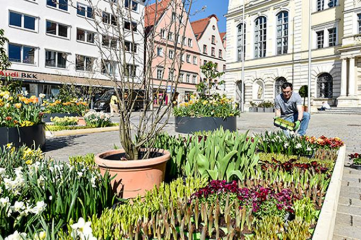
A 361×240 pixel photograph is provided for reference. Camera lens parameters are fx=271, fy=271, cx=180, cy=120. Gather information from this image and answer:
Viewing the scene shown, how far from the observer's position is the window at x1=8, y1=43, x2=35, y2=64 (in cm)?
2592

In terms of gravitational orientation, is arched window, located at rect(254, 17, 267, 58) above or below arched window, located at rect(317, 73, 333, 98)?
above

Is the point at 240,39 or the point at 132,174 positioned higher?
the point at 240,39

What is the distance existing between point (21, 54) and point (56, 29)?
4.95 metres

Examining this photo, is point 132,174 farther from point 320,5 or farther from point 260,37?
point 260,37

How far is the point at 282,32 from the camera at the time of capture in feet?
114

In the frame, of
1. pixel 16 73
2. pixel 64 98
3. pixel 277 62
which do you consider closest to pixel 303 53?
pixel 277 62

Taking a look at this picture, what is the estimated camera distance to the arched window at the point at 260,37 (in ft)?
119

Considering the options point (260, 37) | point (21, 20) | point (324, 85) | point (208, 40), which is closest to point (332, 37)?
point (324, 85)

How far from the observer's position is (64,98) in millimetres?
16109

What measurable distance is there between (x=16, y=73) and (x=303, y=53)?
31544 mm

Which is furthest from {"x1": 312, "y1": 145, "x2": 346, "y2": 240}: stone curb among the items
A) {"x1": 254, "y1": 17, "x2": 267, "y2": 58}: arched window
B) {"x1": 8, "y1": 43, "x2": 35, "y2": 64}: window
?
{"x1": 254, "y1": 17, "x2": 267, "y2": 58}: arched window

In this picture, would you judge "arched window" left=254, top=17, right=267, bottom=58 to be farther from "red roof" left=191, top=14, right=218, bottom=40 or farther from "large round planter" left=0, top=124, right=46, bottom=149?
"large round planter" left=0, top=124, right=46, bottom=149

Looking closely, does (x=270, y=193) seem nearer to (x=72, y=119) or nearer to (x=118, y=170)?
(x=118, y=170)

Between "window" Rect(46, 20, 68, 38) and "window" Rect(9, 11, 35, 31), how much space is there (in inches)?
61.9
